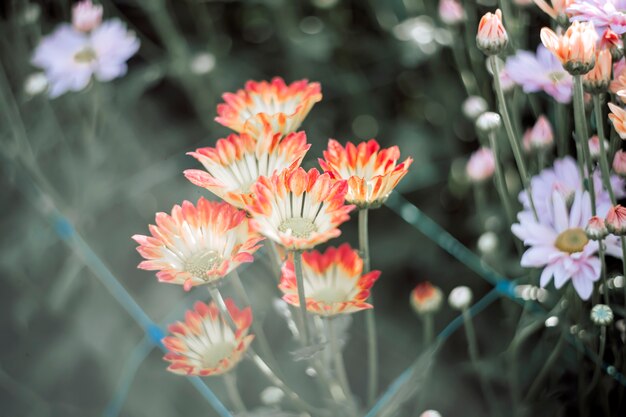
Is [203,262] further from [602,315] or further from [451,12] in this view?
[451,12]

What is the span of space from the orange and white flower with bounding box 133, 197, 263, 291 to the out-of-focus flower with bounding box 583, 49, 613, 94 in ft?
1.01

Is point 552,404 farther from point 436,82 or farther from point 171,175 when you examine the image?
point 171,175

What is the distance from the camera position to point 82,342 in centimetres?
120

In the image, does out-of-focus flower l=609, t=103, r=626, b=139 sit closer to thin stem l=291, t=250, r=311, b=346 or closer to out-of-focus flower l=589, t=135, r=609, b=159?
out-of-focus flower l=589, t=135, r=609, b=159

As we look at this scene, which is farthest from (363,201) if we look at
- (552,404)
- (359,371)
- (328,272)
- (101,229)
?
(101,229)

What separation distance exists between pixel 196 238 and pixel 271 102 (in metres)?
0.17

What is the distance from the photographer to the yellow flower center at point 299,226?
605 mm

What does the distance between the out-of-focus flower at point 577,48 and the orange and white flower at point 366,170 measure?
0.14m

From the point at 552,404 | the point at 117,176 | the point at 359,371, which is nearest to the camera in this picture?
the point at 552,404

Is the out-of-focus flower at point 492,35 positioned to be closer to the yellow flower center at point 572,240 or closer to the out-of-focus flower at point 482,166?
the yellow flower center at point 572,240

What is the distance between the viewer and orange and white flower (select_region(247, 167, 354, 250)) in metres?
0.55

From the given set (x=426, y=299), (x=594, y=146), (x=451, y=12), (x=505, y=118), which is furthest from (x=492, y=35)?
(x=451, y=12)

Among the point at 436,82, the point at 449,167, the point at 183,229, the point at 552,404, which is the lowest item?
the point at 552,404

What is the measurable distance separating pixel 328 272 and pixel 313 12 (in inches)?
34.8
